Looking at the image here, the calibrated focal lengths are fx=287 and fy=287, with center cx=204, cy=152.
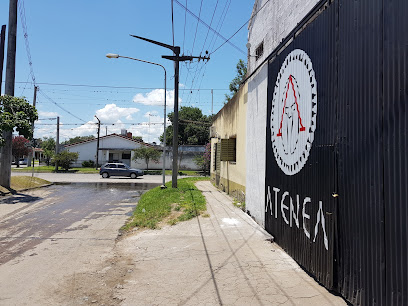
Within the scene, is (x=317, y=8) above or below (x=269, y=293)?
above

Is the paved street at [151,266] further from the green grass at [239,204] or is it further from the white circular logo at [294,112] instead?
the white circular logo at [294,112]

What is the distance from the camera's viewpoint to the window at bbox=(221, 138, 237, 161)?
44.1ft

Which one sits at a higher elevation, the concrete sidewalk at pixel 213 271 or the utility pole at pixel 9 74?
the utility pole at pixel 9 74

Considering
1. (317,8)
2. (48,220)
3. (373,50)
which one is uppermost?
(317,8)

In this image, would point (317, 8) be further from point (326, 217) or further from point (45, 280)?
point (45, 280)

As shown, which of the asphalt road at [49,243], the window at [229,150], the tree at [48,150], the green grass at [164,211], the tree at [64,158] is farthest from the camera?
the tree at [48,150]

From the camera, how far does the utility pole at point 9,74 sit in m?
15.6

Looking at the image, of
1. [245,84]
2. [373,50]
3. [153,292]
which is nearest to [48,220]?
[153,292]

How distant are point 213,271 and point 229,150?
9124mm

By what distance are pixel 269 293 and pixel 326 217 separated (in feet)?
4.32

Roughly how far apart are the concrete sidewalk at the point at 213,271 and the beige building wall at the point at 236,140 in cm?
391

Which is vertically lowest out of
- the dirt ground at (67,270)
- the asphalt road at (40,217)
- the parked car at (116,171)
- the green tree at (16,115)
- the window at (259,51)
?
the asphalt road at (40,217)

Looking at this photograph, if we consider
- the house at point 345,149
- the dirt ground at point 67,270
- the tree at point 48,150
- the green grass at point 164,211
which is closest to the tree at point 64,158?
the tree at point 48,150

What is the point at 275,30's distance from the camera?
8148mm
